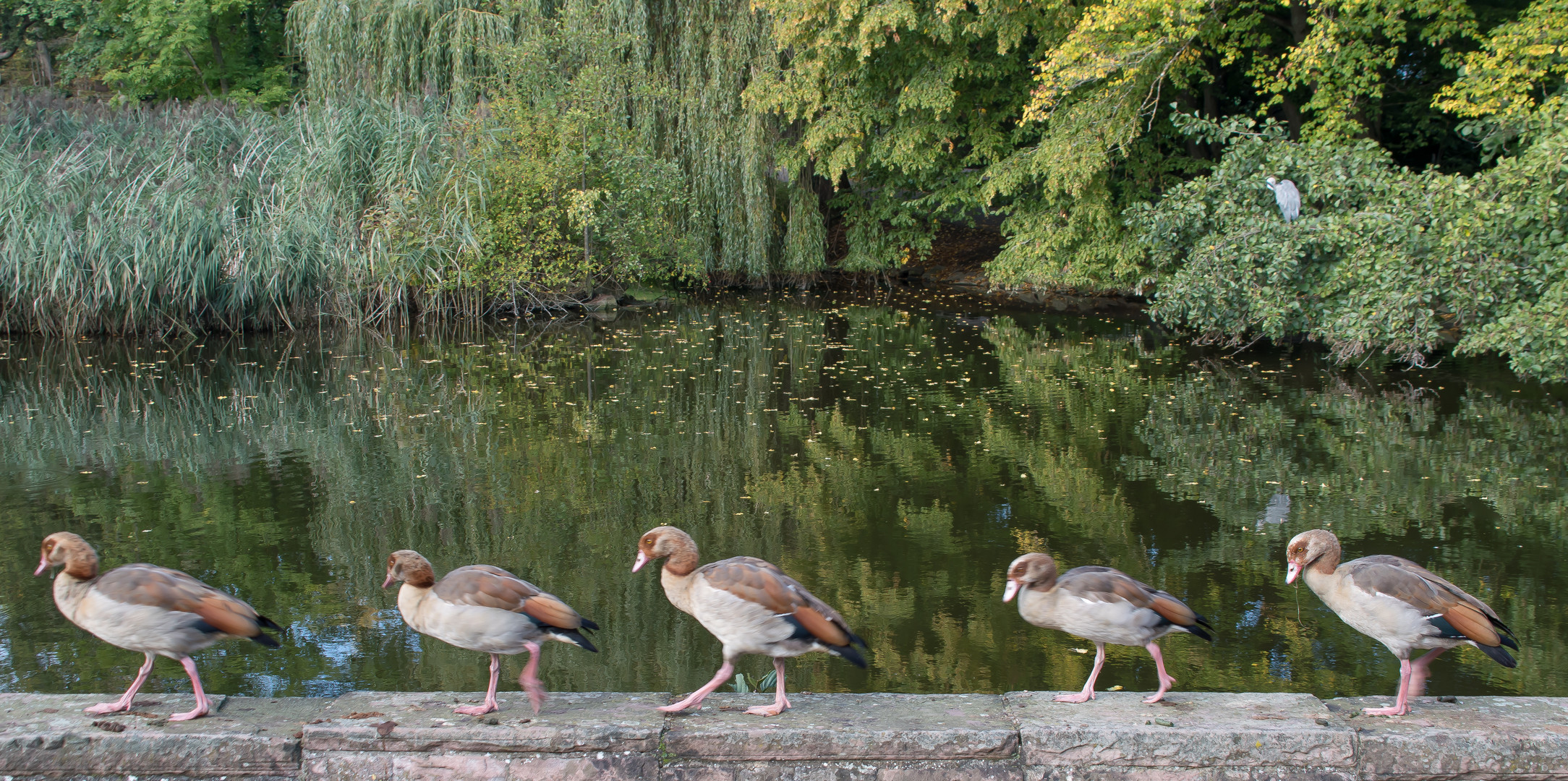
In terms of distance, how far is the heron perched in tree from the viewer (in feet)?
46.0

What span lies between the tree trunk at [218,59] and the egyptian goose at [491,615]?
85.4ft

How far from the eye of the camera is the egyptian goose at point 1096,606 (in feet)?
13.8


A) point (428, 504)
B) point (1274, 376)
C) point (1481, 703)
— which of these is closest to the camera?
point (1481, 703)

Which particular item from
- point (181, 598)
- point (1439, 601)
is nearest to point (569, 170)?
point (181, 598)

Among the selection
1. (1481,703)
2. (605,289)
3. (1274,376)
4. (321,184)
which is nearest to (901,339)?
(1274,376)

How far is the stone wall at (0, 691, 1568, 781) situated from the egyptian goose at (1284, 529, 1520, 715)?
314 millimetres

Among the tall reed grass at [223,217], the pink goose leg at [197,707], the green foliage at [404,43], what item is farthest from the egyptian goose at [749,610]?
the green foliage at [404,43]

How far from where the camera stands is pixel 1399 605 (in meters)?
4.08

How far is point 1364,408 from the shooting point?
38.2 ft

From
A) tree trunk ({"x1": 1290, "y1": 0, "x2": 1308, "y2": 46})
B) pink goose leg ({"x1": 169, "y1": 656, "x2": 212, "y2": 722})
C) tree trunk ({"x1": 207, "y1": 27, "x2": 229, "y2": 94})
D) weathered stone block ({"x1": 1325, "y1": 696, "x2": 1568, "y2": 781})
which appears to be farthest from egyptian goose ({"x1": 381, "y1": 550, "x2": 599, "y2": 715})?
tree trunk ({"x1": 207, "y1": 27, "x2": 229, "y2": 94})

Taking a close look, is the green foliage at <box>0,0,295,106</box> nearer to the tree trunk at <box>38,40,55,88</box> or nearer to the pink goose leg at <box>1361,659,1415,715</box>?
the tree trunk at <box>38,40,55,88</box>

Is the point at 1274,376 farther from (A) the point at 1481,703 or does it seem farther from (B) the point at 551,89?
(B) the point at 551,89

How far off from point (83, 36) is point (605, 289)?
53.5 feet

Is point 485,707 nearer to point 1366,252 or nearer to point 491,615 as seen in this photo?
point 491,615
